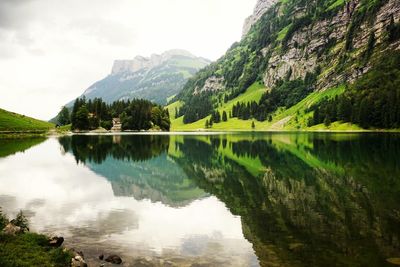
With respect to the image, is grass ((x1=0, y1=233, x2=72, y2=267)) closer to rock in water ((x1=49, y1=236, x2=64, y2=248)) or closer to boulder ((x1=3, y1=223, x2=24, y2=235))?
rock in water ((x1=49, y1=236, x2=64, y2=248))

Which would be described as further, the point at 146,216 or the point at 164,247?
the point at 146,216

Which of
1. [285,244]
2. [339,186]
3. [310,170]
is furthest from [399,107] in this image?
[285,244]

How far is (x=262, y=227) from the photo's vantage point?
93.8ft

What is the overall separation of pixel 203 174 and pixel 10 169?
107ft

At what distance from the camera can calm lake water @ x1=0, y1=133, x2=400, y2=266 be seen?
23203mm

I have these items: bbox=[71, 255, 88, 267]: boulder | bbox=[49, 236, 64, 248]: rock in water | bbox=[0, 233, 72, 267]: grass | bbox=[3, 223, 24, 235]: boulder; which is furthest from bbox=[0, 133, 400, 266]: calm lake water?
bbox=[3, 223, 24, 235]: boulder

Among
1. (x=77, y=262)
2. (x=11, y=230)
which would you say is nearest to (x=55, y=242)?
(x=11, y=230)

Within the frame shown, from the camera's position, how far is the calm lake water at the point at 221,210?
23203 mm

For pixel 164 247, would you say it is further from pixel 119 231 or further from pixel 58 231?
pixel 58 231

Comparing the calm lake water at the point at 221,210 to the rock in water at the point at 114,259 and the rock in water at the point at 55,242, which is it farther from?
the rock in water at the point at 55,242

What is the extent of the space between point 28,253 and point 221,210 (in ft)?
63.3

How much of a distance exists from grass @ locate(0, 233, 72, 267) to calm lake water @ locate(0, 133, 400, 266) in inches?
95.0

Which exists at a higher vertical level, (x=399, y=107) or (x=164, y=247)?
(x=399, y=107)

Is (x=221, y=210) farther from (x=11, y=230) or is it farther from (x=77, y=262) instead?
(x=11, y=230)
